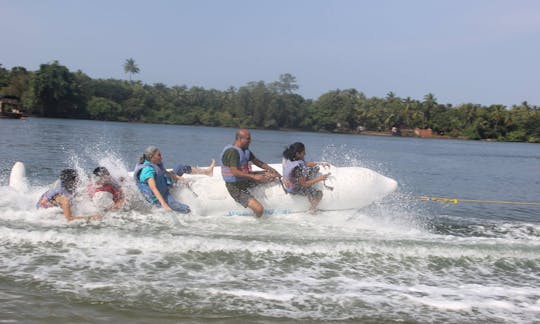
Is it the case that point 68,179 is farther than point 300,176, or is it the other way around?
point 300,176

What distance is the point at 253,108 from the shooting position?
7781cm

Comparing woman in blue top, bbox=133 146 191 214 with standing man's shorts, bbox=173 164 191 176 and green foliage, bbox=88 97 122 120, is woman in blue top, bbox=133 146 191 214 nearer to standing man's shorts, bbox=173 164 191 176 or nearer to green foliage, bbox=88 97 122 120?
standing man's shorts, bbox=173 164 191 176

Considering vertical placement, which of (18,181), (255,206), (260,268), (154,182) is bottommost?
(260,268)

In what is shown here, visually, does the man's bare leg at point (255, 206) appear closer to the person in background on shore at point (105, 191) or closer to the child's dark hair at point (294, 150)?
the child's dark hair at point (294, 150)

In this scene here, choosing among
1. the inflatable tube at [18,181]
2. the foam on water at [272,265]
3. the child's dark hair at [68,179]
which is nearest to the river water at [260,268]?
the foam on water at [272,265]

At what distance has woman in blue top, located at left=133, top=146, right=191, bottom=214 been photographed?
6.63m

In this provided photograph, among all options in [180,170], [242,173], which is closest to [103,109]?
[180,170]

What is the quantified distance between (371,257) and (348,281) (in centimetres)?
92

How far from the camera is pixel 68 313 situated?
3814 mm

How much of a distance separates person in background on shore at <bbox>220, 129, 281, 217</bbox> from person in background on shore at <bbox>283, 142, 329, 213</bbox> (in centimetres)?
23

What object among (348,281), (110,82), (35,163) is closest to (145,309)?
(348,281)

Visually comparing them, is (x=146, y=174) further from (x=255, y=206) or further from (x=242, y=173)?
(x=255, y=206)

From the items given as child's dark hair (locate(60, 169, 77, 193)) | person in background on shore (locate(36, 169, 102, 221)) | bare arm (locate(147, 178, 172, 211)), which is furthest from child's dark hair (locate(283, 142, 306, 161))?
child's dark hair (locate(60, 169, 77, 193))

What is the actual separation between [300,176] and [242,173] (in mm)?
864
